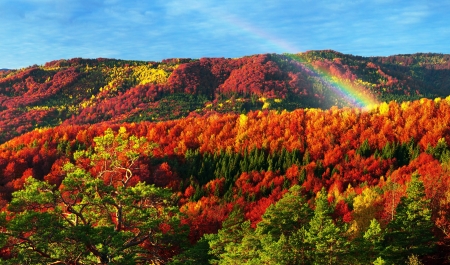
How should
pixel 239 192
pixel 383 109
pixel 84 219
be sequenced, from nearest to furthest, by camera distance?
pixel 84 219, pixel 239 192, pixel 383 109

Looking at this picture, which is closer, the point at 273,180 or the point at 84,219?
the point at 84,219

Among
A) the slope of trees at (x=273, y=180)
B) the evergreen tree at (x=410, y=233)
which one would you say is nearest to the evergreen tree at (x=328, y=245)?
the slope of trees at (x=273, y=180)

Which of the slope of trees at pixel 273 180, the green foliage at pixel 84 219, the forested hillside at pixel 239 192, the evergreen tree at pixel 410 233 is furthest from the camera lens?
the evergreen tree at pixel 410 233

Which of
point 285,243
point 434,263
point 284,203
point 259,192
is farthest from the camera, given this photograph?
point 259,192

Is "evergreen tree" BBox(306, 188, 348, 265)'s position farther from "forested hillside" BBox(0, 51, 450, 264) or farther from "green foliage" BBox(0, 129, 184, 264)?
"green foliage" BBox(0, 129, 184, 264)

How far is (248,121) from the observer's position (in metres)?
200

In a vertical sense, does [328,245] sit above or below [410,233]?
above

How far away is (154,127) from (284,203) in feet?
502

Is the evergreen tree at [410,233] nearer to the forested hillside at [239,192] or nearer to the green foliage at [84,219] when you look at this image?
the forested hillside at [239,192]

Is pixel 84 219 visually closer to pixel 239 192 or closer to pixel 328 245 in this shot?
pixel 328 245

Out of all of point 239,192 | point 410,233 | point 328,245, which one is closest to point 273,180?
point 239,192

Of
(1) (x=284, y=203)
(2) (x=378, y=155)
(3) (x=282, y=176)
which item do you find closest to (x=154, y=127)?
(3) (x=282, y=176)

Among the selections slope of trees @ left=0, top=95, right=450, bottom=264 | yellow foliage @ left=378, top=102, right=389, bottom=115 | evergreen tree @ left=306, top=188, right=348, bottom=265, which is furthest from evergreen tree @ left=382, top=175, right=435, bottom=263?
yellow foliage @ left=378, top=102, right=389, bottom=115

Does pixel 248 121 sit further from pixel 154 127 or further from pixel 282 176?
pixel 282 176
